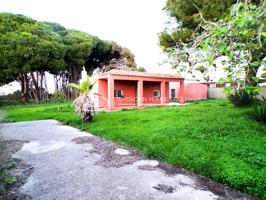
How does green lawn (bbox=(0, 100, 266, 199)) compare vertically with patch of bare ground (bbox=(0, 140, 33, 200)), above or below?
above

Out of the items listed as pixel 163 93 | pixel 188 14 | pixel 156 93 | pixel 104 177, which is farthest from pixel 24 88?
pixel 104 177

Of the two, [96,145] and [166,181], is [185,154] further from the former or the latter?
[96,145]

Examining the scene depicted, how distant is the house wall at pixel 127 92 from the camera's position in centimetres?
1947

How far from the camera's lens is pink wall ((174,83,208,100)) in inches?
1088

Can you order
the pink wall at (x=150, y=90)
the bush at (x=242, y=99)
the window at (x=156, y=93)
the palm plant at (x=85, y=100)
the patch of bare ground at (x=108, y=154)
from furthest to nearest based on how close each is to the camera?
1. the window at (x=156, y=93)
2. the pink wall at (x=150, y=90)
3. the bush at (x=242, y=99)
4. the palm plant at (x=85, y=100)
5. the patch of bare ground at (x=108, y=154)

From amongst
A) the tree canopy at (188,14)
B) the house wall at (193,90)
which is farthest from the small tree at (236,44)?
the house wall at (193,90)

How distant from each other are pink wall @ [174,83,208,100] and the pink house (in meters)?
6.41

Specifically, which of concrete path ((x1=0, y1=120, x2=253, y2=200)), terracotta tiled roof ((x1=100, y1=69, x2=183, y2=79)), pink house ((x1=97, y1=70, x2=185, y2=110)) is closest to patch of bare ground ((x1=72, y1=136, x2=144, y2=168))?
concrete path ((x1=0, y1=120, x2=253, y2=200))

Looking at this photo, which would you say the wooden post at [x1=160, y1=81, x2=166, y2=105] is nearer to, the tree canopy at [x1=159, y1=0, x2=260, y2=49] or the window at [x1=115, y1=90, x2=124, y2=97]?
the window at [x1=115, y1=90, x2=124, y2=97]

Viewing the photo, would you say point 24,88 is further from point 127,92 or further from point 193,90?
→ point 193,90

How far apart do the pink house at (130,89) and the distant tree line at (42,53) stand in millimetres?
9404

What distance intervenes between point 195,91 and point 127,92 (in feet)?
37.7

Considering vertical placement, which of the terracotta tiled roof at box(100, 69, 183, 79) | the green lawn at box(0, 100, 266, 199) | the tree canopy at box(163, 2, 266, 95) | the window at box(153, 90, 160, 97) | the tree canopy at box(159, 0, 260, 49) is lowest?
the green lawn at box(0, 100, 266, 199)

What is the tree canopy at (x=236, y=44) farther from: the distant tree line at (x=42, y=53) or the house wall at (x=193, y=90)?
the house wall at (x=193, y=90)
